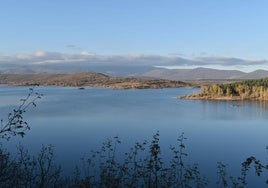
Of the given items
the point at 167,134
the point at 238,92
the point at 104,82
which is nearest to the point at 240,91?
the point at 238,92

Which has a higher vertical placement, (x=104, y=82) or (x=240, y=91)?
(x=240, y=91)

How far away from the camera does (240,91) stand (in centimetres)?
6581

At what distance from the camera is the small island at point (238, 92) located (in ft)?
207

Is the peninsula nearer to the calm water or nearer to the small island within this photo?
the small island

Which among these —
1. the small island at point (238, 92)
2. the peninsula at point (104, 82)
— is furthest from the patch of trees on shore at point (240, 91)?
the peninsula at point (104, 82)

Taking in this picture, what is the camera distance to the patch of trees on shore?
63062 mm

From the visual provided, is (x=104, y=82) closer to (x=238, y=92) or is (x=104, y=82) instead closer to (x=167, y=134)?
(x=238, y=92)

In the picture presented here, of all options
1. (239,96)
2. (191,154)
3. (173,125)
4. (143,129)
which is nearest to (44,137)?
(143,129)

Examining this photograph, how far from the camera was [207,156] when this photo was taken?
60.2ft

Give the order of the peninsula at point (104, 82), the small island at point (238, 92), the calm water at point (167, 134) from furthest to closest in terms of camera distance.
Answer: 1. the peninsula at point (104, 82)
2. the small island at point (238, 92)
3. the calm water at point (167, 134)

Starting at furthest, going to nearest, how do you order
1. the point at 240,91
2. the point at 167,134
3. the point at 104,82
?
the point at 104,82 < the point at 240,91 < the point at 167,134

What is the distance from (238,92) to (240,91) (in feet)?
1.88

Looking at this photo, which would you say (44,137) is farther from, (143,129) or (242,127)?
(242,127)

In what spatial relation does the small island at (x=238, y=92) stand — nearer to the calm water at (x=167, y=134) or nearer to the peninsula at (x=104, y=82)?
the calm water at (x=167, y=134)
